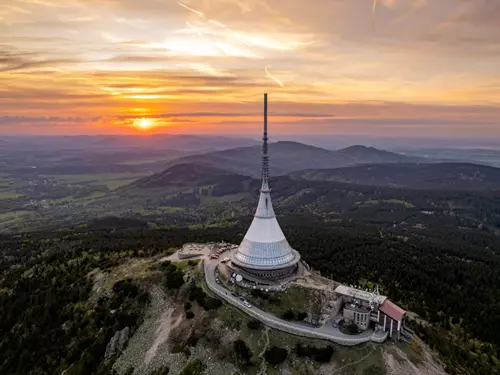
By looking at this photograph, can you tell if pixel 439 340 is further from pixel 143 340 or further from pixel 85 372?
pixel 85 372

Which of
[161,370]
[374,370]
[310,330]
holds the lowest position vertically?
[161,370]

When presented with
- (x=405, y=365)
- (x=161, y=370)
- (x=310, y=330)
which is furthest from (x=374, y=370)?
(x=161, y=370)

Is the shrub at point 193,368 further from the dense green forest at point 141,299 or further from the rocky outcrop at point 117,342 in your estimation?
the rocky outcrop at point 117,342

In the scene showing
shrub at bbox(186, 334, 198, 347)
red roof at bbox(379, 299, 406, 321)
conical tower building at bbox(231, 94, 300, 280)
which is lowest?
shrub at bbox(186, 334, 198, 347)

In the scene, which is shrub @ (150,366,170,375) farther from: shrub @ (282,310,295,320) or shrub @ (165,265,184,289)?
shrub @ (282,310,295,320)

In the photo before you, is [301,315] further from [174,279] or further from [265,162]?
[265,162]

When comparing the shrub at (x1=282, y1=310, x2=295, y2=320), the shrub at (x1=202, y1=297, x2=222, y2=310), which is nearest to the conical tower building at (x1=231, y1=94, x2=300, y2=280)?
the shrub at (x1=202, y1=297, x2=222, y2=310)

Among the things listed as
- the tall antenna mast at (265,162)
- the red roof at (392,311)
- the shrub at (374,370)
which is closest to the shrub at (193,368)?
the shrub at (374,370)
